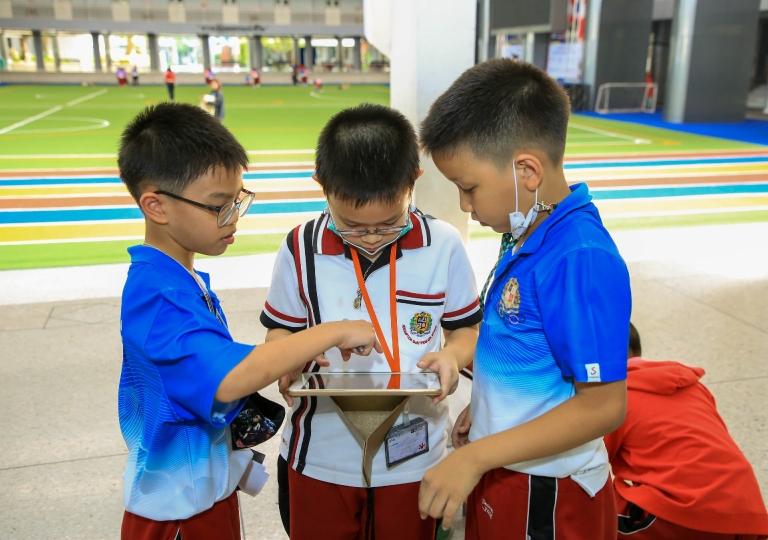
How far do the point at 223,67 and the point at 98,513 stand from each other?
50.6 metres

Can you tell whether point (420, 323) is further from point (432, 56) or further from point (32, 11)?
point (32, 11)

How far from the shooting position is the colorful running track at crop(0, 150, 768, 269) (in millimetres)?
7180

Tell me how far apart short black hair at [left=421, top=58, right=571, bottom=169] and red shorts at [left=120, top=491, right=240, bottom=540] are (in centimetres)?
108

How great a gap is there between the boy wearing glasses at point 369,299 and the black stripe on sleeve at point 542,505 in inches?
14.3

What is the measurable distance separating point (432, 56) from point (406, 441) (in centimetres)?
383

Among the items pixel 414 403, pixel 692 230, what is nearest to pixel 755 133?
pixel 692 230

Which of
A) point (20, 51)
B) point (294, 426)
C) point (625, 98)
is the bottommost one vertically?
point (294, 426)

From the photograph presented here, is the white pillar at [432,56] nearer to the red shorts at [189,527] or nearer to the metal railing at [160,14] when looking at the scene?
the red shorts at [189,527]

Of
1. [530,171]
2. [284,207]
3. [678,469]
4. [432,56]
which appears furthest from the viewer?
[284,207]

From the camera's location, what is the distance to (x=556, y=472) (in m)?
1.53

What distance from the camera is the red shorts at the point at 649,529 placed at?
211 centimetres

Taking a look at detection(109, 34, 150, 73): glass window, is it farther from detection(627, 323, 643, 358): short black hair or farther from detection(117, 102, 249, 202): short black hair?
detection(117, 102, 249, 202): short black hair

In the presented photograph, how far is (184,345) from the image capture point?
1.37 m

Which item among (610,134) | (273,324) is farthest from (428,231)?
(610,134)
